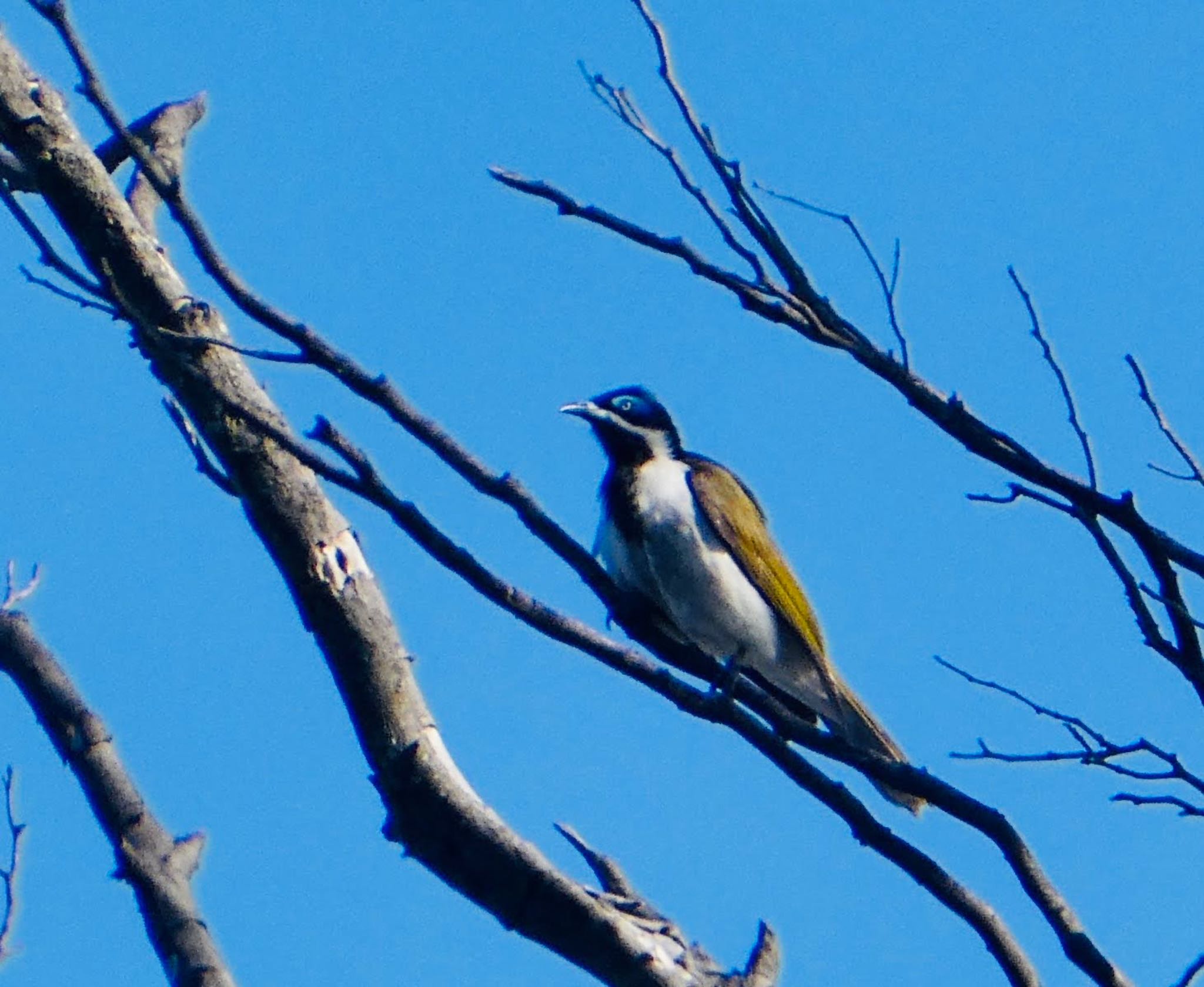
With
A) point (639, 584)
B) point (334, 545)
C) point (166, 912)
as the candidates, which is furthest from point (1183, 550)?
point (639, 584)

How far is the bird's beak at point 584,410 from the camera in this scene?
804cm

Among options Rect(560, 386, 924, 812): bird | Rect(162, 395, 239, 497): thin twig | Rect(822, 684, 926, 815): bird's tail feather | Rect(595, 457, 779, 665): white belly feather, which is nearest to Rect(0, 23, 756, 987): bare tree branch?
Rect(162, 395, 239, 497): thin twig

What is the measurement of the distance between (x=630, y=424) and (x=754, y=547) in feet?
2.78

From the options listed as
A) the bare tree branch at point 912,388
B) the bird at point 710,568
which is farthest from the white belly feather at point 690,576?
the bare tree branch at point 912,388

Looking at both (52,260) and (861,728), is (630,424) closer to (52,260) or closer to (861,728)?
(861,728)

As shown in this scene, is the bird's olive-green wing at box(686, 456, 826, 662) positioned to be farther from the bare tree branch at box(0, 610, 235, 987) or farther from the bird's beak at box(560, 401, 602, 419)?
the bare tree branch at box(0, 610, 235, 987)

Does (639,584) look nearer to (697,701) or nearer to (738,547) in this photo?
(738,547)

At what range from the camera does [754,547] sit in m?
7.77

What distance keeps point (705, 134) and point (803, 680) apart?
4.59 m

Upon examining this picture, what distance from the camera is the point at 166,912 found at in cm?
477

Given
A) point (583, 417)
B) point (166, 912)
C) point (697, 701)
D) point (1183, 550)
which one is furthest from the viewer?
point (583, 417)

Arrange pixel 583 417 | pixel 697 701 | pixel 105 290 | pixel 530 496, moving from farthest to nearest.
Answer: pixel 583 417, pixel 697 701, pixel 530 496, pixel 105 290

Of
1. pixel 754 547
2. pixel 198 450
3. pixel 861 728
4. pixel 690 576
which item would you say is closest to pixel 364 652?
pixel 198 450

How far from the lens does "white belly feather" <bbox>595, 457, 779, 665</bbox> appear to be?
742 centimetres
